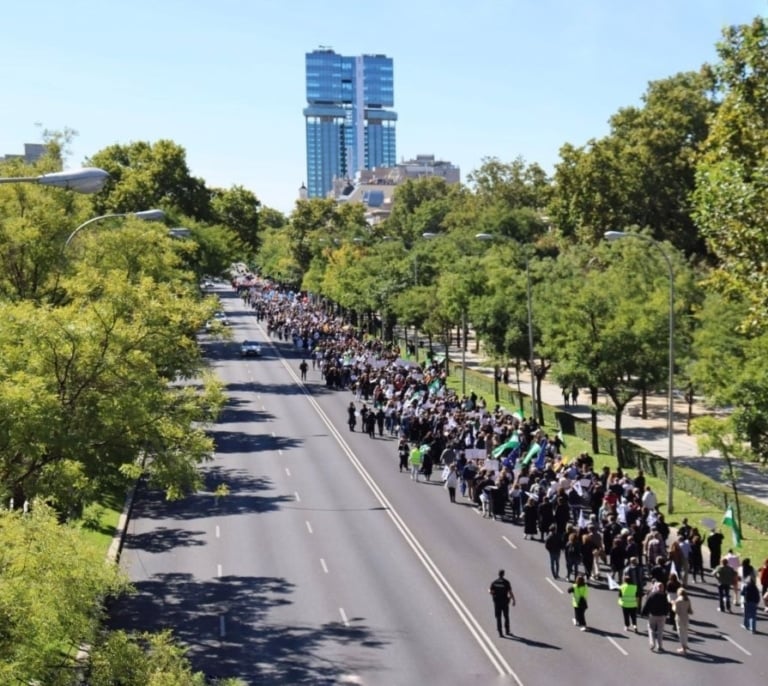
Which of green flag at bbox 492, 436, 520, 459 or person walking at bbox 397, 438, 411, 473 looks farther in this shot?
person walking at bbox 397, 438, 411, 473

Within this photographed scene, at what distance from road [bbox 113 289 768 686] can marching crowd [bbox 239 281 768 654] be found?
568 mm

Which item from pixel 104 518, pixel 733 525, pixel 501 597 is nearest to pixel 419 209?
pixel 104 518

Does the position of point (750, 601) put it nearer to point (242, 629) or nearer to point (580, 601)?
point (580, 601)

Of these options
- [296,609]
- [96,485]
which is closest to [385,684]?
[296,609]

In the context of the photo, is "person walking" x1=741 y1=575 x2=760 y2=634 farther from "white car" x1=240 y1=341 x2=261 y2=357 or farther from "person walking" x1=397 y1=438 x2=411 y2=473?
"white car" x1=240 y1=341 x2=261 y2=357

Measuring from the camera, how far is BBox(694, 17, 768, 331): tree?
70.4 ft

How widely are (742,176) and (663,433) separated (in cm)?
2063

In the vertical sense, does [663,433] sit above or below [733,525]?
above

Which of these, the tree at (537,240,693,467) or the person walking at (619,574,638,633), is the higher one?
the tree at (537,240,693,467)

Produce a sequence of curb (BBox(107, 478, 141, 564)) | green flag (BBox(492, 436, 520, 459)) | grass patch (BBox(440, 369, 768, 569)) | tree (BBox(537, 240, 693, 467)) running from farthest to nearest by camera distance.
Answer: tree (BBox(537, 240, 693, 467))
green flag (BBox(492, 436, 520, 459))
grass patch (BBox(440, 369, 768, 569))
curb (BBox(107, 478, 141, 564))

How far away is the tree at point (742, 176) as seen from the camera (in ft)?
70.4

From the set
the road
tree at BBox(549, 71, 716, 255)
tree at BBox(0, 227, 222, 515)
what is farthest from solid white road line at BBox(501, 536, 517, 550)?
tree at BBox(549, 71, 716, 255)

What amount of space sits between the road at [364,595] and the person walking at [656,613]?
30cm

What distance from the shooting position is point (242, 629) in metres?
19.0
